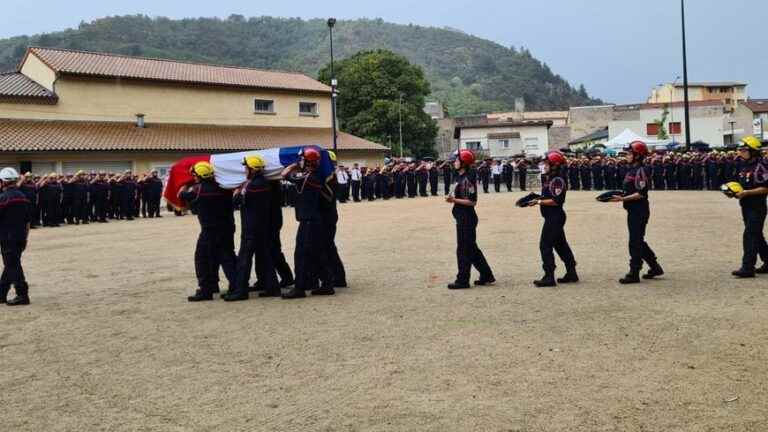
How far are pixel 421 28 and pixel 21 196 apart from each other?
6918 inches

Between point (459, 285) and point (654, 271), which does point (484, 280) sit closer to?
point (459, 285)

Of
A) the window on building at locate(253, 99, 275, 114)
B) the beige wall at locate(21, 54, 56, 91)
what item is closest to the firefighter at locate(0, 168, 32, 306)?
the beige wall at locate(21, 54, 56, 91)

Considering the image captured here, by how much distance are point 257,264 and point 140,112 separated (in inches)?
1126

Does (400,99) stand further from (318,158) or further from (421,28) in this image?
(421,28)

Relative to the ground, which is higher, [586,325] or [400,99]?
[400,99]

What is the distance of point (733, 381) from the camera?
18.0 feet

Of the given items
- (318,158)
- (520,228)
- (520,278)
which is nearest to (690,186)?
(520,228)

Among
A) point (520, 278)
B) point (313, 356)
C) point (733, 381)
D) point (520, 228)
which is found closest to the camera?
point (733, 381)

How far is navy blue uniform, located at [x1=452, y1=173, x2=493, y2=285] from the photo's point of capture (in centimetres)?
992

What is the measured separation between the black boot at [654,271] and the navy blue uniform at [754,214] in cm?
111

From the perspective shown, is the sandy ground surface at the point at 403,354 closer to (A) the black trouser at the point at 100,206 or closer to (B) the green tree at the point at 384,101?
(A) the black trouser at the point at 100,206

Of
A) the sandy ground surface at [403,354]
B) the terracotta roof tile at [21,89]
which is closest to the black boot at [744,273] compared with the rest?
the sandy ground surface at [403,354]

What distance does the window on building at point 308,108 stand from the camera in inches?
1734

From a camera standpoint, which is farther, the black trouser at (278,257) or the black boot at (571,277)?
the black trouser at (278,257)
